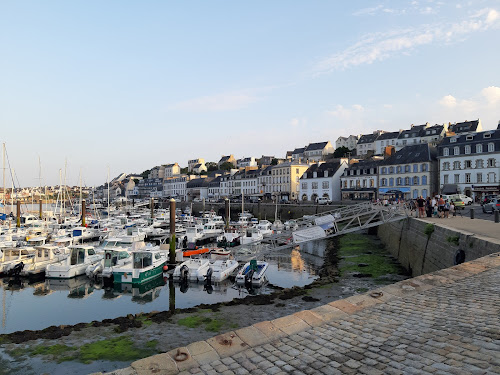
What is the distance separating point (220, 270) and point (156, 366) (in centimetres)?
1723

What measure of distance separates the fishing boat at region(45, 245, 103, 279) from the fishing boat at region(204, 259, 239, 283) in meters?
9.18

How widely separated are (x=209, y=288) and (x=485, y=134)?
165 ft

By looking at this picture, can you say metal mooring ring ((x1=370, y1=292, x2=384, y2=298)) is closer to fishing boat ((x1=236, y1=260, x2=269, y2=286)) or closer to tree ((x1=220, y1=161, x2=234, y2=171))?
Answer: fishing boat ((x1=236, y1=260, x2=269, y2=286))

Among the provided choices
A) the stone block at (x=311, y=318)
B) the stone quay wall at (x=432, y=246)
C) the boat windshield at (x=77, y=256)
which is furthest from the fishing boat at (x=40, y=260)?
the stone quay wall at (x=432, y=246)

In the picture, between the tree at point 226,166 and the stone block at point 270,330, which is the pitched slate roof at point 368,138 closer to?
the tree at point 226,166

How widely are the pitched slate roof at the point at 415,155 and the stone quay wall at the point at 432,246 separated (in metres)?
33.8

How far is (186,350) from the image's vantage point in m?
6.54

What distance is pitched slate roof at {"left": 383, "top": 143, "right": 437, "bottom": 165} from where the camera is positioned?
5978 centimetres

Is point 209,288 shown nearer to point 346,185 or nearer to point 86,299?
point 86,299

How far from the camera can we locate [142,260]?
2369cm

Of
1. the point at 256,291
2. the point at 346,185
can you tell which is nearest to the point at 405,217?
the point at 256,291

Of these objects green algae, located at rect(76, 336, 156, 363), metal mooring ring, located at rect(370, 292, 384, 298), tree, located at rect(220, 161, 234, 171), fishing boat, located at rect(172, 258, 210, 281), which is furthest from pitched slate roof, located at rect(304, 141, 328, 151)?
metal mooring ring, located at rect(370, 292, 384, 298)

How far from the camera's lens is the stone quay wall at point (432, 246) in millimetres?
15012

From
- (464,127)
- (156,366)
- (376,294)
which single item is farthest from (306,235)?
(464,127)
